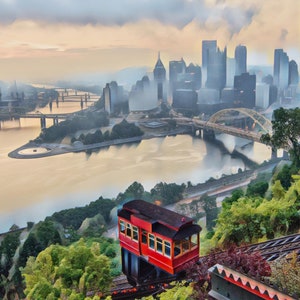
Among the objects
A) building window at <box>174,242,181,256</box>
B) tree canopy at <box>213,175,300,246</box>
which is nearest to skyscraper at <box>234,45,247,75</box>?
tree canopy at <box>213,175,300,246</box>

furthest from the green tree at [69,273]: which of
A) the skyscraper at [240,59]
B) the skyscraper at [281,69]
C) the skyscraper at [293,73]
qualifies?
the skyscraper at [293,73]

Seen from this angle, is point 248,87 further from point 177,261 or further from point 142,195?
point 177,261

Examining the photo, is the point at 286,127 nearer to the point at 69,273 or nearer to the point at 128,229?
the point at 128,229

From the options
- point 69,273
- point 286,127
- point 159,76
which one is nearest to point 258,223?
point 69,273

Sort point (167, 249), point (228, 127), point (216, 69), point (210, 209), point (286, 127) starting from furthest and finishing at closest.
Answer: point (216, 69), point (228, 127), point (210, 209), point (286, 127), point (167, 249)

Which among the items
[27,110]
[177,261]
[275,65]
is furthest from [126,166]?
[177,261]

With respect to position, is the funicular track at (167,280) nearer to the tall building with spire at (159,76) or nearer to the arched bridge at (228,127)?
the arched bridge at (228,127)

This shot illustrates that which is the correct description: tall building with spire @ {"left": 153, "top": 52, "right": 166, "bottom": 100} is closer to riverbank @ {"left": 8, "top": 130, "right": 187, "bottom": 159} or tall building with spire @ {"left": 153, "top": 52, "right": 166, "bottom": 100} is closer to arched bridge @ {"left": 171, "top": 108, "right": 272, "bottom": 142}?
arched bridge @ {"left": 171, "top": 108, "right": 272, "bottom": 142}
